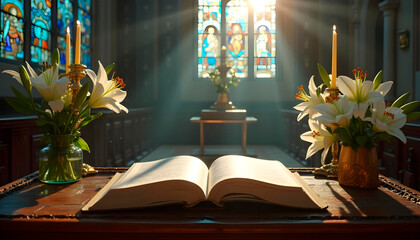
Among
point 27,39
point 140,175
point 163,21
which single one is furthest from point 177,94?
point 140,175

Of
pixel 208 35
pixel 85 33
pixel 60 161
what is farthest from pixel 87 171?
pixel 208 35

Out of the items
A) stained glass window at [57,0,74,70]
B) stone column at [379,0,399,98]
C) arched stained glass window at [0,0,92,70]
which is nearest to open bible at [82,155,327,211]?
arched stained glass window at [0,0,92,70]

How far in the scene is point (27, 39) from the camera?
5.03 m

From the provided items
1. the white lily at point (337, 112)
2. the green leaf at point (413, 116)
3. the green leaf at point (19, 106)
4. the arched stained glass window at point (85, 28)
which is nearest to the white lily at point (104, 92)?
the green leaf at point (19, 106)

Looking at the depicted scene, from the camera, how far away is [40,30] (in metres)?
5.46

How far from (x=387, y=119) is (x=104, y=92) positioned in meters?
1.05

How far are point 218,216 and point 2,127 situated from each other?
2326mm

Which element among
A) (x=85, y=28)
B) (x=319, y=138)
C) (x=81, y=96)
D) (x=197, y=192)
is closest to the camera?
(x=197, y=192)

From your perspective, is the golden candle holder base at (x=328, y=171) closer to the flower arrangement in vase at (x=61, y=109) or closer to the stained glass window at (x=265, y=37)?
the flower arrangement in vase at (x=61, y=109)

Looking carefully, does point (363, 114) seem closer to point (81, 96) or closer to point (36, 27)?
point (81, 96)

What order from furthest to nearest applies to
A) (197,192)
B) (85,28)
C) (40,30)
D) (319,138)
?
(85,28) < (40,30) < (319,138) < (197,192)

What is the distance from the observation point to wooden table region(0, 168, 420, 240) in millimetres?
911

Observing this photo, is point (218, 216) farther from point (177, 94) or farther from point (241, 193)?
point (177, 94)

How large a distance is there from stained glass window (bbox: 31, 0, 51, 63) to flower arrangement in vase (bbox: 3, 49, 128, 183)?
4.43 m
